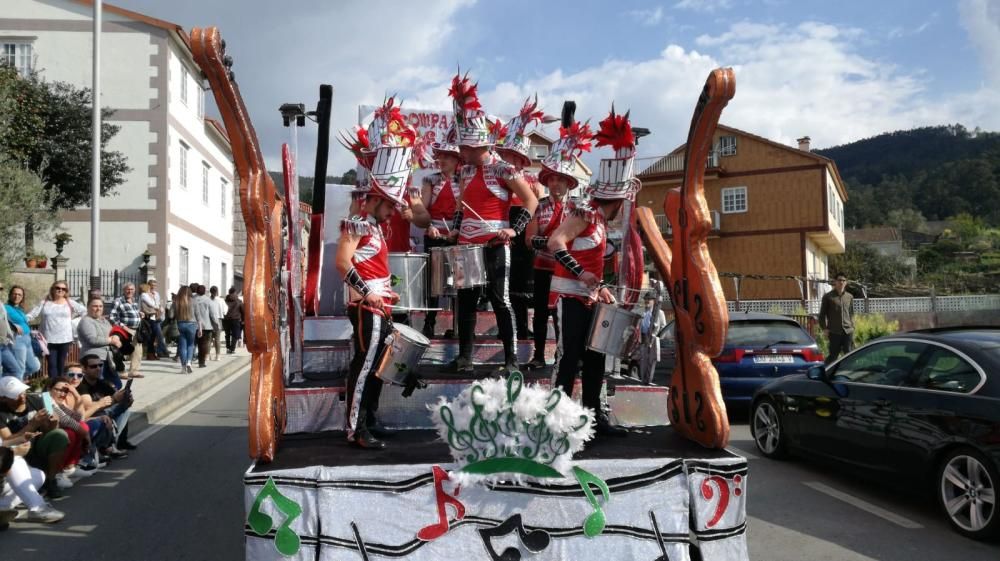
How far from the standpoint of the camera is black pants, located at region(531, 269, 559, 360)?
6.30 metres

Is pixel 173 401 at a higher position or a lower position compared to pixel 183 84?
lower

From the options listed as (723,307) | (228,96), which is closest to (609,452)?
(723,307)

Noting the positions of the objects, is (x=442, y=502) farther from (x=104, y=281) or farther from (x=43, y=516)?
(x=104, y=281)

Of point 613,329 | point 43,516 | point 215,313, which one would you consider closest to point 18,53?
point 215,313

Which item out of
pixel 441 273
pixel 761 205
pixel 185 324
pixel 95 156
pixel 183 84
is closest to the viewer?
pixel 441 273

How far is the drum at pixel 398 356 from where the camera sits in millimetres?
4566

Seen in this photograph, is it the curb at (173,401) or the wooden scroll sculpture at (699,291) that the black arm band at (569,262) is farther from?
the curb at (173,401)

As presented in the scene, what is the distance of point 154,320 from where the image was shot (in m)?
17.5

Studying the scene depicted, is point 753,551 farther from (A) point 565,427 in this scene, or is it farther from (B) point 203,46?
(B) point 203,46

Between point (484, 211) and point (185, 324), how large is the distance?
11339 mm

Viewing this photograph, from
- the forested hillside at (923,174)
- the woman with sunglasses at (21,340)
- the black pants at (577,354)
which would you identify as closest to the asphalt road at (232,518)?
the black pants at (577,354)

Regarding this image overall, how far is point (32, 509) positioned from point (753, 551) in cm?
551

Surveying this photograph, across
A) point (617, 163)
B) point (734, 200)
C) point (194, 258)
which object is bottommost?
point (617, 163)

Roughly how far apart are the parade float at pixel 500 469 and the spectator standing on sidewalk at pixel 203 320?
12.8 meters
